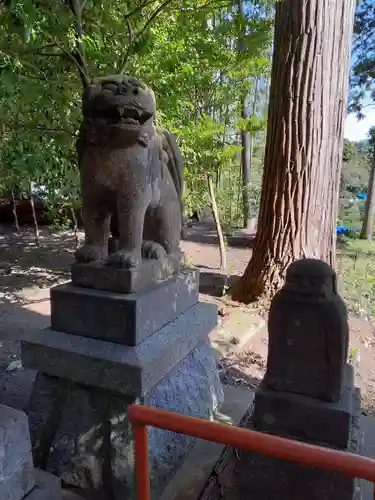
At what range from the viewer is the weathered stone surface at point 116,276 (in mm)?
1850

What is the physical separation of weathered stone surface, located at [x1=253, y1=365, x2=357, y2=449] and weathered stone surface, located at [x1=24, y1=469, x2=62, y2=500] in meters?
0.85

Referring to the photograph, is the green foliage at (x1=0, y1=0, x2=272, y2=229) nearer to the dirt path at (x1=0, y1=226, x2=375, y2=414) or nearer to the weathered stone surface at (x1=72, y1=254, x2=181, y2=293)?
the weathered stone surface at (x1=72, y1=254, x2=181, y2=293)

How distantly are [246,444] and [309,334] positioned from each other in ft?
2.44

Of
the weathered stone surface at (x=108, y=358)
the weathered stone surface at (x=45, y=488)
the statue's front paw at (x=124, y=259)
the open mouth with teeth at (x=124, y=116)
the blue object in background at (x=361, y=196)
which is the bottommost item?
the weathered stone surface at (x=45, y=488)

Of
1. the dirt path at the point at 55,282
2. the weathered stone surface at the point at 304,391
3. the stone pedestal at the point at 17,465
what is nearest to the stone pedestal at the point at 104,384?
the stone pedestal at the point at 17,465

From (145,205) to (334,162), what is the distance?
9.73 feet

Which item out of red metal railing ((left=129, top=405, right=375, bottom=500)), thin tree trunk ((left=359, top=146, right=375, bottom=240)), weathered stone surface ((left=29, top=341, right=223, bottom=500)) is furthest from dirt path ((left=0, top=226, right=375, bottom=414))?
thin tree trunk ((left=359, top=146, right=375, bottom=240))

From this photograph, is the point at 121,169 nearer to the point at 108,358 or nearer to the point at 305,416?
the point at 108,358

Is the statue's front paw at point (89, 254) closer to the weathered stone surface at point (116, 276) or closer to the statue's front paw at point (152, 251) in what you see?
the weathered stone surface at point (116, 276)

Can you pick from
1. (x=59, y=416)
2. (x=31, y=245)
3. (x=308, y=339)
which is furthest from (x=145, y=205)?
(x=31, y=245)

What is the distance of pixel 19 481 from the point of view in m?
1.50

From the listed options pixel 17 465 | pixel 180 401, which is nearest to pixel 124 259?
pixel 180 401

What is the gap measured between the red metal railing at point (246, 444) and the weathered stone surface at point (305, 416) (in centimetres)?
67

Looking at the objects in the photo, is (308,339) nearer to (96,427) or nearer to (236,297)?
(96,427)
